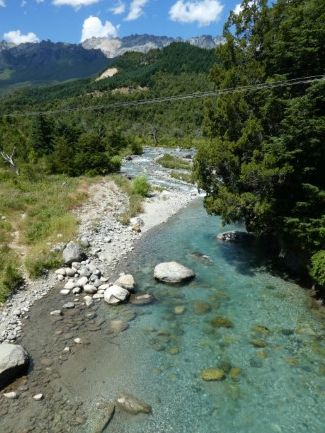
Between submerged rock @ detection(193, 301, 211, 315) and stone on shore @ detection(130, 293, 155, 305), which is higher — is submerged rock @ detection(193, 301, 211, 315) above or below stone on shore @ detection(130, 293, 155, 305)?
above

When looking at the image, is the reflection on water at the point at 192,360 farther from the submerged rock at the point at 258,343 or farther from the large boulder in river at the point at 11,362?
the large boulder in river at the point at 11,362

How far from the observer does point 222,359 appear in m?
14.6

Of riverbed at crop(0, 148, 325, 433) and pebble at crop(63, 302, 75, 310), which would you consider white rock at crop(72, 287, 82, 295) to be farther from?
pebble at crop(63, 302, 75, 310)

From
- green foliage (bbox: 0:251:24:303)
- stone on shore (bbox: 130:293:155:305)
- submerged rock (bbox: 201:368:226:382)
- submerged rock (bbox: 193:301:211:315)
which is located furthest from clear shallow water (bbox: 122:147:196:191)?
submerged rock (bbox: 201:368:226:382)

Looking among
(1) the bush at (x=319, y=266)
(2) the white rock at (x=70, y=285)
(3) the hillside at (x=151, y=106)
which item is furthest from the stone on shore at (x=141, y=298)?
(3) the hillside at (x=151, y=106)

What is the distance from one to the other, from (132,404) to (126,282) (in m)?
8.33

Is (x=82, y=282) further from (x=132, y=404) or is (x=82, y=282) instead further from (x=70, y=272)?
(x=132, y=404)

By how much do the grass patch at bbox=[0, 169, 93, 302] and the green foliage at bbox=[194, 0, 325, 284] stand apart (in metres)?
10.5

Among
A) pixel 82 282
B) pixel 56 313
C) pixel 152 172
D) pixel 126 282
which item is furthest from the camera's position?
pixel 152 172

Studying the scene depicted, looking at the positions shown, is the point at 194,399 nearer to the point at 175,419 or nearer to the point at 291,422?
the point at 175,419

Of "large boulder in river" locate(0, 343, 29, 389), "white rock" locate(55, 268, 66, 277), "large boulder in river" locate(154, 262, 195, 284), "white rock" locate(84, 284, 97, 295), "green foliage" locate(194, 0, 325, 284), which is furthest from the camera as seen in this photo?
"white rock" locate(55, 268, 66, 277)

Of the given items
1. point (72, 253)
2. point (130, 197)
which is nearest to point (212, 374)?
point (72, 253)

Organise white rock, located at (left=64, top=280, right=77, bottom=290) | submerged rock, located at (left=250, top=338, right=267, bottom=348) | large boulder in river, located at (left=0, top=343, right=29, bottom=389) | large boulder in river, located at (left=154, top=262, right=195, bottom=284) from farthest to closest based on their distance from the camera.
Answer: large boulder in river, located at (left=154, top=262, right=195, bottom=284) < white rock, located at (left=64, top=280, right=77, bottom=290) < submerged rock, located at (left=250, top=338, right=267, bottom=348) < large boulder in river, located at (left=0, top=343, right=29, bottom=389)

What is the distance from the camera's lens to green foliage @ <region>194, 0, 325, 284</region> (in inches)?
697
